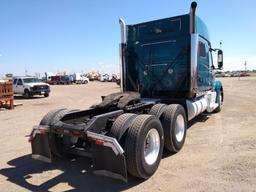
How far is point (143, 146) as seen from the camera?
4734 mm

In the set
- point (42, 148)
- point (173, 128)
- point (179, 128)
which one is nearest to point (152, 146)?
point (173, 128)

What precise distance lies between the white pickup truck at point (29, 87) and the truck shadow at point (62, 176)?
19796 millimetres

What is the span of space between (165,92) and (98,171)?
4.79 meters

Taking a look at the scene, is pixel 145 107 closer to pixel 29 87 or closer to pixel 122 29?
pixel 122 29

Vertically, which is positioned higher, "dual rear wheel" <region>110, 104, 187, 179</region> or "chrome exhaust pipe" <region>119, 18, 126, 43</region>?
"chrome exhaust pipe" <region>119, 18, 126, 43</region>

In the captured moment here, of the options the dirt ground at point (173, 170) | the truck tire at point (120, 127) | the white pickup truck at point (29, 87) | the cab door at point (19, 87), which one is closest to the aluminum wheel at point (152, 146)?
the dirt ground at point (173, 170)

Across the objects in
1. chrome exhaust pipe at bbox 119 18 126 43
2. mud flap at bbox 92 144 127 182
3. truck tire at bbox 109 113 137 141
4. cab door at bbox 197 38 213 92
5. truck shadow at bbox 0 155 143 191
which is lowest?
truck shadow at bbox 0 155 143 191

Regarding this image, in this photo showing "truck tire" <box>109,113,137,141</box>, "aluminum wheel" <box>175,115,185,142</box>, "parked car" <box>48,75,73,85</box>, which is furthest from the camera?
"parked car" <box>48,75,73,85</box>

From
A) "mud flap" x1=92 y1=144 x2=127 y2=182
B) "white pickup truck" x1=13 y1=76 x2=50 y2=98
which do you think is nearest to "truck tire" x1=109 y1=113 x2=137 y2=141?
"mud flap" x1=92 y1=144 x2=127 y2=182

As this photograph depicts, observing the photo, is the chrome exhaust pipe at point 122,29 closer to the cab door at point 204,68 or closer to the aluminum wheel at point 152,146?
the cab door at point 204,68

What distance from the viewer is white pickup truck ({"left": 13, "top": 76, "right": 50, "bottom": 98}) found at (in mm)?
24922

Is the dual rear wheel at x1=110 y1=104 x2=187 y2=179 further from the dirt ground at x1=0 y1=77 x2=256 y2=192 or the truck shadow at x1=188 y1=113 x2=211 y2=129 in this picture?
the truck shadow at x1=188 y1=113 x2=211 y2=129

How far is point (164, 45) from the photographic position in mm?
8531

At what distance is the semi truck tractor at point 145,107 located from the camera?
4.57m
